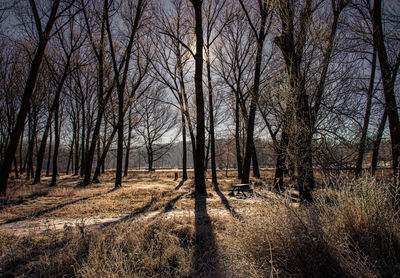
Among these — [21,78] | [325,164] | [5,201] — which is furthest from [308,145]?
[21,78]

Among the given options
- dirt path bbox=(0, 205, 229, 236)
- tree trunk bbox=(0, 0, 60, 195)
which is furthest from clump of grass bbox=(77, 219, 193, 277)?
tree trunk bbox=(0, 0, 60, 195)

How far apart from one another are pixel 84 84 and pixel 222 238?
902 inches

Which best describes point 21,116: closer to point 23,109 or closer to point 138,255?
point 23,109

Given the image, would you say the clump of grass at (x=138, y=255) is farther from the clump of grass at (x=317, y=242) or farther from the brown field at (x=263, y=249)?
the clump of grass at (x=317, y=242)

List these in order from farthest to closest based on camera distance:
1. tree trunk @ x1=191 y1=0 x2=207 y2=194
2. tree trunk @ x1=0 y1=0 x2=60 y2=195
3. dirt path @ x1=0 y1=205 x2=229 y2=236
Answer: tree trunk @ x1=191 y1=0 x2=207 y2=194 → tree trunk @ x1=0 y1=0 x2=60 y2=195 → dirt path @ x1=0 y1=205 x2=229 y2=236

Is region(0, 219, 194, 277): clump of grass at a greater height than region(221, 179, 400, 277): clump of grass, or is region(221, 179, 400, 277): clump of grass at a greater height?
region(221, 179, 400, 277): clump of grass

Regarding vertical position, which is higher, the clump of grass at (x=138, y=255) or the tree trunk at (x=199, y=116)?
the tree trunk at (x=199, y=116)

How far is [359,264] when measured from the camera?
2031mm

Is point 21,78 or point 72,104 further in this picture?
point 72,104

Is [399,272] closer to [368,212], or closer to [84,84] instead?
[368,212]

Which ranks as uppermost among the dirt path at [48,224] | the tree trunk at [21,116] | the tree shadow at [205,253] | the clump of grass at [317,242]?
the tree trunk at [21,116]

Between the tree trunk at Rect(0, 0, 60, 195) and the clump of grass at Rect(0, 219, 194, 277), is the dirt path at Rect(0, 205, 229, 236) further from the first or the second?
the tree trunk at Rect(0, 0, 60, 195)

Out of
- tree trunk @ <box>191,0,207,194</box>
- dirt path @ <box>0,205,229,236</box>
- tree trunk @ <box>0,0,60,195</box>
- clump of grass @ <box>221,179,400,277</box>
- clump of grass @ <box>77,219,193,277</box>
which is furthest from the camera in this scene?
tree trunk @ <box>191,0,207,194</box>

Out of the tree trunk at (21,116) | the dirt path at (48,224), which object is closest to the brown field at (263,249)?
the dirt path at (48,224)
